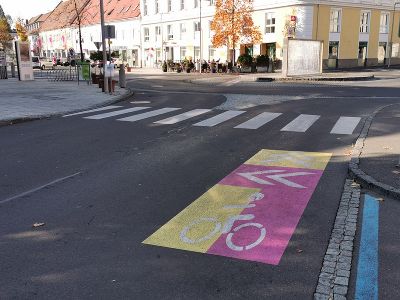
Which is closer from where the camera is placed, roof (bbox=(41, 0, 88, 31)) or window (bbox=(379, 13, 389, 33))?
window (bbox=(379, 13, 389, 33))

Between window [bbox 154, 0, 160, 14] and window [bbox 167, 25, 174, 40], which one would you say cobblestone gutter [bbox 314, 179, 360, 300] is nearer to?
window [bbox 167, 25, 174, 40]

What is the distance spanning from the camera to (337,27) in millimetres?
42219

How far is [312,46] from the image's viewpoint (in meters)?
32.0

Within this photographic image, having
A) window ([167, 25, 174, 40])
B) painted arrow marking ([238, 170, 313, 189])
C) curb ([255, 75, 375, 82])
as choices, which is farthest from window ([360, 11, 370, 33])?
painted arrow marking ([238, 170, 313, 189])

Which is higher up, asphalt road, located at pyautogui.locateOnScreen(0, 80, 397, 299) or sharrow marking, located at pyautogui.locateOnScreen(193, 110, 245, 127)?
sharrow marking, located at pyautogui.locateOnScreen(193, 110, 245, 127)

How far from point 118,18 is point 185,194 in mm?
64766

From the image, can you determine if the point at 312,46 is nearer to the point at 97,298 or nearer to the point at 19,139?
the point at 19,139

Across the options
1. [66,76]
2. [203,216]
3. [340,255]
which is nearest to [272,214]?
[203,216]

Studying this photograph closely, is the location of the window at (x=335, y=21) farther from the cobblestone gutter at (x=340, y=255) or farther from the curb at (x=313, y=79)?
the cobblestone gutter at (x=340, y=255)

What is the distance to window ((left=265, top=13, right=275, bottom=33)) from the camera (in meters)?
42.0

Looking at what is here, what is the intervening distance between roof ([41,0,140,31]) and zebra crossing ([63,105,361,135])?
42.6 m

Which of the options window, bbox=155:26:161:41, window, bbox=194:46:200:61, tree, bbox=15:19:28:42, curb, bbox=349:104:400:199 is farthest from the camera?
tree, bbox=15:19:28:42

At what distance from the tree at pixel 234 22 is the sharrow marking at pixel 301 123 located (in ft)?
98.0

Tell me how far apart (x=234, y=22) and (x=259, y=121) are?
31150 millimetres
